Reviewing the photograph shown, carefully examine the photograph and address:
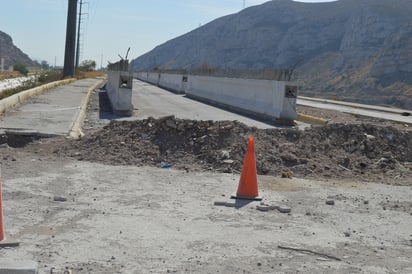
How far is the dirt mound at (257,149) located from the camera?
11109mm

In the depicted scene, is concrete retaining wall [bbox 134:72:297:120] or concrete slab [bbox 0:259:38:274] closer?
concrete slab [bbox 0:259:38:274]

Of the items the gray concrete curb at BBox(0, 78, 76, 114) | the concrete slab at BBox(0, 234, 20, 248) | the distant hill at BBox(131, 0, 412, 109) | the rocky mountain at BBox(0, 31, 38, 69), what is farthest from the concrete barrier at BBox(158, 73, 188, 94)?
the rocky mountain at BBox(0, 31, 38, 69)

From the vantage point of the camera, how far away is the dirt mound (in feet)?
36.4

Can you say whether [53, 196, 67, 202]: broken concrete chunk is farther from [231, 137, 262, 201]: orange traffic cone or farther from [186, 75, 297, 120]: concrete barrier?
[186, 75, 297, 120]: concrete barrier

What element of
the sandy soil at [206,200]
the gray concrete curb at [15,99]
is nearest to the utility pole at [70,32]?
the gray concrete curb at [15,99]

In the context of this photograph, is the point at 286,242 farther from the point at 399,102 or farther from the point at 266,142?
the point at 399,102

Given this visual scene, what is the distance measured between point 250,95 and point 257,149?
12.6m

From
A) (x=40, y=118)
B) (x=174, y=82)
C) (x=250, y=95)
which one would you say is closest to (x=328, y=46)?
(x=174, y=82)

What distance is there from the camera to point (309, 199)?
885 centimetres

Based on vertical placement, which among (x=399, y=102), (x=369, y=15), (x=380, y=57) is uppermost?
(x=369, y=15)

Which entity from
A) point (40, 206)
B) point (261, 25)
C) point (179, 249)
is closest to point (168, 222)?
point (179, 249)

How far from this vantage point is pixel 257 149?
38.4ft

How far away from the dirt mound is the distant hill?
188 ft

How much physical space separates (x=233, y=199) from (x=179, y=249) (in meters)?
2.58
